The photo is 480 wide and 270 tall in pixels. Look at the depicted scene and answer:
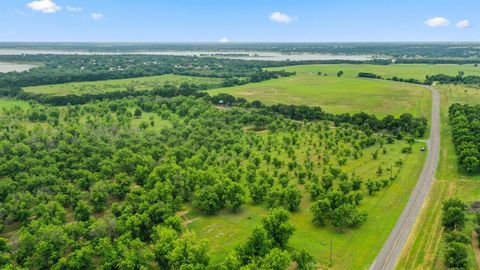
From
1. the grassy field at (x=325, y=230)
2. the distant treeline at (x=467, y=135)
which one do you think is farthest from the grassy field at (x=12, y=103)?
the distant treeline at (x=467, y=135)

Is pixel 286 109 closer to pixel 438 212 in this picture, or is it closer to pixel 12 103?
pixel 438 212

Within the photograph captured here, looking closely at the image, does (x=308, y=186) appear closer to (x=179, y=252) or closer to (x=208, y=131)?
(x=179, y=252)

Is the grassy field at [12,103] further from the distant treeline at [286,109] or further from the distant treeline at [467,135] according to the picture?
the distant treeline at [467,135]

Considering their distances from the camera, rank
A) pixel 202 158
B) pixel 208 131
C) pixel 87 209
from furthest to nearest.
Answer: pixel 208 131
pixel 202 158
pixel 87 209


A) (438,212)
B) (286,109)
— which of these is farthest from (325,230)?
(286,109)

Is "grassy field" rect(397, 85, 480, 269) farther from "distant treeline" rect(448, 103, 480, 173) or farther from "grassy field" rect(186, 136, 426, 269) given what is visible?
"grassy field" rect(186, 136, 426, 269)

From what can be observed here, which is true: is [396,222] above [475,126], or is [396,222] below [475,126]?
below

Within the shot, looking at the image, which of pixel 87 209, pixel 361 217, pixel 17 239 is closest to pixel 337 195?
pixel 361 217

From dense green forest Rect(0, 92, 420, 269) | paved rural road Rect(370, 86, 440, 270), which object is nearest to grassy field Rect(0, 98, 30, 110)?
dense green forest Rect(0, 92, 420, 269)
